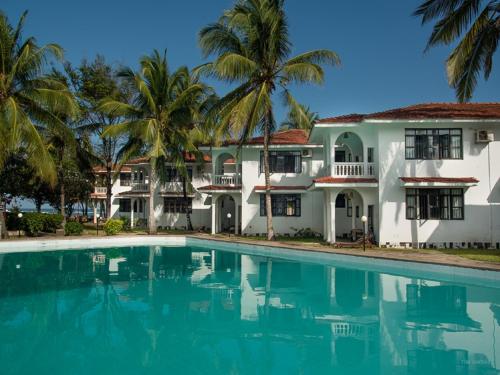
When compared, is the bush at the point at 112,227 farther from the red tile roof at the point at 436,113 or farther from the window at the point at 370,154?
the window at the point at 370,154

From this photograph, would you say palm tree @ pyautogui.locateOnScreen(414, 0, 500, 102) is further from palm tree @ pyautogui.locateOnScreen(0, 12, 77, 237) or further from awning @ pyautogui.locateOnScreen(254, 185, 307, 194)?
palm tree @ pyautogui.locateOnScreen(0, 12, 77, 237)

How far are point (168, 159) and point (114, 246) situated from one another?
6890 millimetres

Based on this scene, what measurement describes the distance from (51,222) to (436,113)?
2249 centimetres

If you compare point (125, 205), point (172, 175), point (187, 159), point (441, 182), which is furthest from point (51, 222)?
point (441, 182)

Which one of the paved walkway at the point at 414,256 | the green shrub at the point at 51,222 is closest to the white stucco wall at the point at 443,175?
the paved walkway at the point at 414,256

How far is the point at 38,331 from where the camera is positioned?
7441mm

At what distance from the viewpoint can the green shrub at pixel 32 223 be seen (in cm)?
2233

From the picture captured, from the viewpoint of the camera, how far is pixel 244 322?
8031 millimetres

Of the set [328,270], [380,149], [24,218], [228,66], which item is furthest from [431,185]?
[24,218]

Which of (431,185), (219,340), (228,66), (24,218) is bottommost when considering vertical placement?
(219,340)

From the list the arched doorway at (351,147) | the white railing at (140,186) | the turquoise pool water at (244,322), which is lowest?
the turquoise pool water at (244,322)

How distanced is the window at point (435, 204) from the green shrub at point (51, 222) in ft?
67.1

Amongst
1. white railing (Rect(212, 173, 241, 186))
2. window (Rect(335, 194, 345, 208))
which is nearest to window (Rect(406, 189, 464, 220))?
window (Rect(335, 194, 345, 208))

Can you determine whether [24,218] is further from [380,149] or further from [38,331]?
[380,149]
